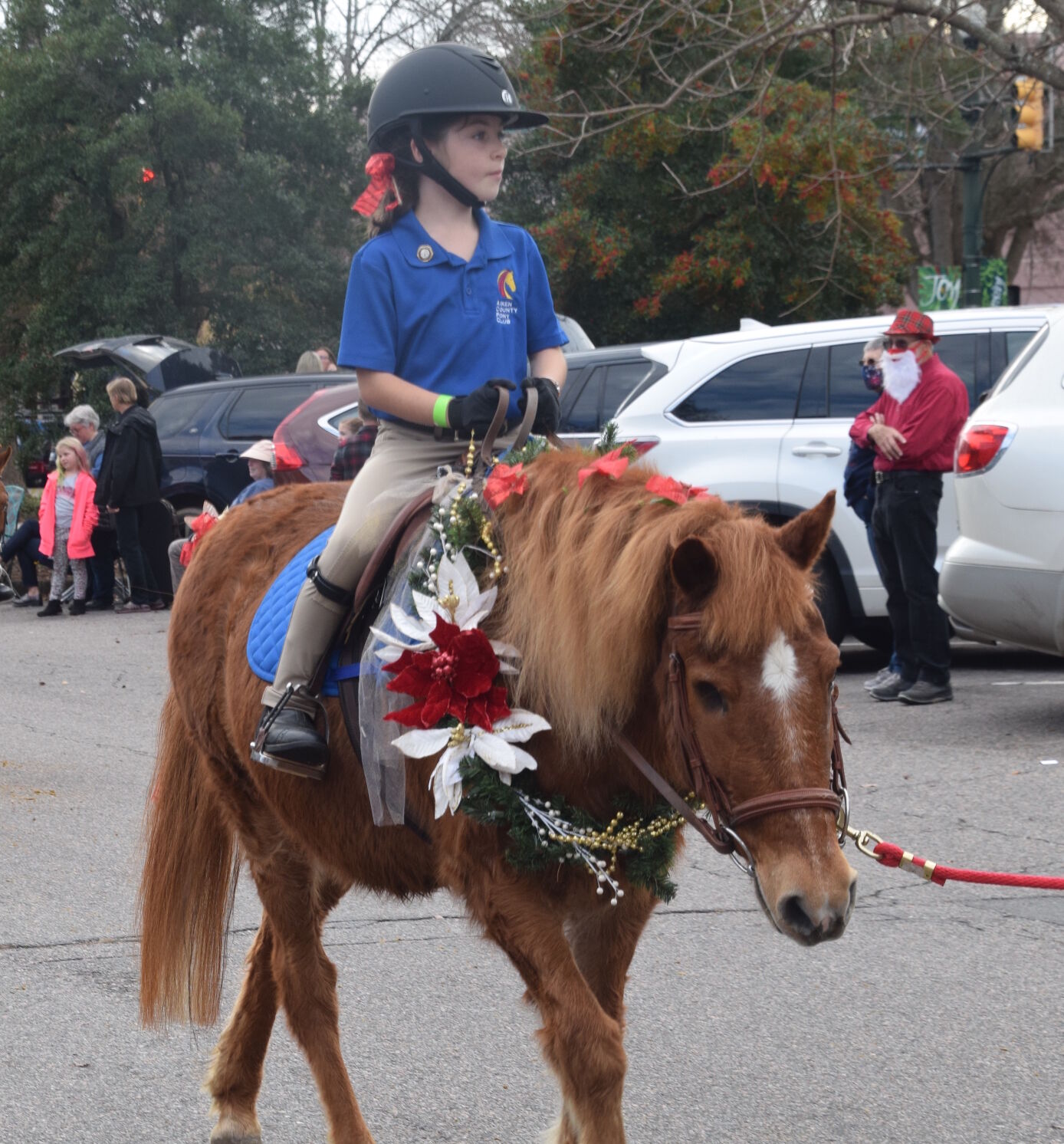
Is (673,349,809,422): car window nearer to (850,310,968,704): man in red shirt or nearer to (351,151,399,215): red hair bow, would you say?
(850,310,968,704): man in red shirt

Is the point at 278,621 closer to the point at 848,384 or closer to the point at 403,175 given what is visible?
the point at 403,175

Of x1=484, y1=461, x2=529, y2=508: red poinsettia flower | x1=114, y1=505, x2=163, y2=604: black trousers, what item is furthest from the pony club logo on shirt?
x1=114, y1=505, x2=163, y2=604: black trousers

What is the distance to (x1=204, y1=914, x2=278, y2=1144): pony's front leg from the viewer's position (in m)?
3.62

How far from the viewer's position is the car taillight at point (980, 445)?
7.83m

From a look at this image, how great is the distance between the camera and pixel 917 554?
28.4 ft

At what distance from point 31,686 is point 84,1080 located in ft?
25.1

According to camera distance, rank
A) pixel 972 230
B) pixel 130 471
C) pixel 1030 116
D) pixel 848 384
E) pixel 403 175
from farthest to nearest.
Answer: pixel 972 230 → pixel 130 471 → pixel 1030 116 → pixel 848 384 → pixel 403 175

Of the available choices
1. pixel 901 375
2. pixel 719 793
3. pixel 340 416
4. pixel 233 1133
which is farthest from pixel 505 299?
pixel 340 416

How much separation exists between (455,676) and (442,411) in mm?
683

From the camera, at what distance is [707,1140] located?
137 inches

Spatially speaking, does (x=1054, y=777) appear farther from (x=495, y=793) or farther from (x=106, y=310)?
(x=106, y=310)

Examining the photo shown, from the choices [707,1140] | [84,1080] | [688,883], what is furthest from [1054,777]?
[84,1080]

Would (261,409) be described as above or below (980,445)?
below

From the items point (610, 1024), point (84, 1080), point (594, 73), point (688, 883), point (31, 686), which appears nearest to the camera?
point (610, 1024)
